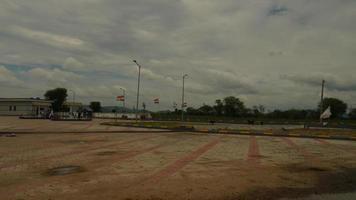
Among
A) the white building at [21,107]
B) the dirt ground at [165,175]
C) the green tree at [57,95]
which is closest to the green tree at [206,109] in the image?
the green tree at [57,95]

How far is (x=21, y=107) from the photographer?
88375 mm

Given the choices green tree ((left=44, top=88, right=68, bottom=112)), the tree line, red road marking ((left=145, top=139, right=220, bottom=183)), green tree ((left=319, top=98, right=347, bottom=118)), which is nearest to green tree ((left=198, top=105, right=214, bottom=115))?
the tree line

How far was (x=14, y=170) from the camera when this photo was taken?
10531mm

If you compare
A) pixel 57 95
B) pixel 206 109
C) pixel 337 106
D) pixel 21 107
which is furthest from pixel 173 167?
pixel 337 106

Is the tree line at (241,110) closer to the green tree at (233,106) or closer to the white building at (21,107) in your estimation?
the green tree at (233,106)

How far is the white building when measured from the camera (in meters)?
87.4

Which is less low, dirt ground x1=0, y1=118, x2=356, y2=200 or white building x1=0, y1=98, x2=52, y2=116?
white building x1=0, y1=98, x2=52, y2=116

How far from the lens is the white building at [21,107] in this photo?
8738 cm

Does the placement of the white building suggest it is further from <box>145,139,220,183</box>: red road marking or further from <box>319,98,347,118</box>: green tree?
<box>319,98,347,118</box>: green tree

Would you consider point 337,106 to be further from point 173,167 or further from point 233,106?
point 173,167

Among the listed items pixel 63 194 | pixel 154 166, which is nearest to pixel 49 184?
pixel 63 194

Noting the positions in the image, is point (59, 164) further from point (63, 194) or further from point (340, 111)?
point (340, 111)

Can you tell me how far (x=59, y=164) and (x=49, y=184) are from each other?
3.17 m

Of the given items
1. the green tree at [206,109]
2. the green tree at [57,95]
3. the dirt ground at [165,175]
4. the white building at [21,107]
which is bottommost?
the dirt ground at [165,175]
